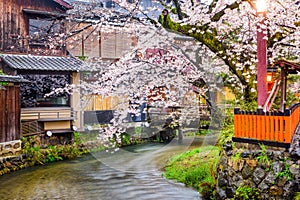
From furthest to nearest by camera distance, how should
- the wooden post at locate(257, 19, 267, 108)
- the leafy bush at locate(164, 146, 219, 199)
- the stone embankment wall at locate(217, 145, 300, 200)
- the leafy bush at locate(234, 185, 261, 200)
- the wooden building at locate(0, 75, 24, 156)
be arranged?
the wooden building at locate(0, 75, 24, 156) → the leafy bush at locate(164, 146, 219, 199) → the wooden post at locate(257, 19, 267, 108) → the leafy bush at locate(234, 185, 261, 200) → the stone embankment wall at locate(217, 145, 300, 200)

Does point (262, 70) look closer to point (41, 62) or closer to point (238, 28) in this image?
point (238, 28)

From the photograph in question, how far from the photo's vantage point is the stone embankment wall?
26.9 ft

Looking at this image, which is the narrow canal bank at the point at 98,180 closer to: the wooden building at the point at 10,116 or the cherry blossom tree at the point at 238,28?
the wooden building at the point at 10,116

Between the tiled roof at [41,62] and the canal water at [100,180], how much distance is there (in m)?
Result: 4.92

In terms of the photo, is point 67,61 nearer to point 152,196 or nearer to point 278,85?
point 152,196

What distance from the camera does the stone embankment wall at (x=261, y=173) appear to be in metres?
8.21

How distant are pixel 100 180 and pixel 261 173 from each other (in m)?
7.26

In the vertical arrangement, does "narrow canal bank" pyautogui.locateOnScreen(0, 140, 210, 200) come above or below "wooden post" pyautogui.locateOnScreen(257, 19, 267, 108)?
below

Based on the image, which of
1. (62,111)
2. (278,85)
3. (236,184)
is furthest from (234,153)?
(62,111)

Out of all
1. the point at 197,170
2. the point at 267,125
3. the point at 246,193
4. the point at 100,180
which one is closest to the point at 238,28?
the point at 197,170

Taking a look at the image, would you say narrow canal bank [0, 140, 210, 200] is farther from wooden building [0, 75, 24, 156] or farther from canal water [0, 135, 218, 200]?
wooden building [0, 75, 24, 156]

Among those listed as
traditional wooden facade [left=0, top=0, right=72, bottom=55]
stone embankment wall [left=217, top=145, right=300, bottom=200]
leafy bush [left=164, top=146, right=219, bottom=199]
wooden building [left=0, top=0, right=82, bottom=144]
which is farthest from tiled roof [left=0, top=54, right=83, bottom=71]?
stone embankment wall [left=217, top=145, right=300, bottom=200]

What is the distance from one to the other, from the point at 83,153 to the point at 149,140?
558 centimetres

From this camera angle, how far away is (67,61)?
2094 centimetres
